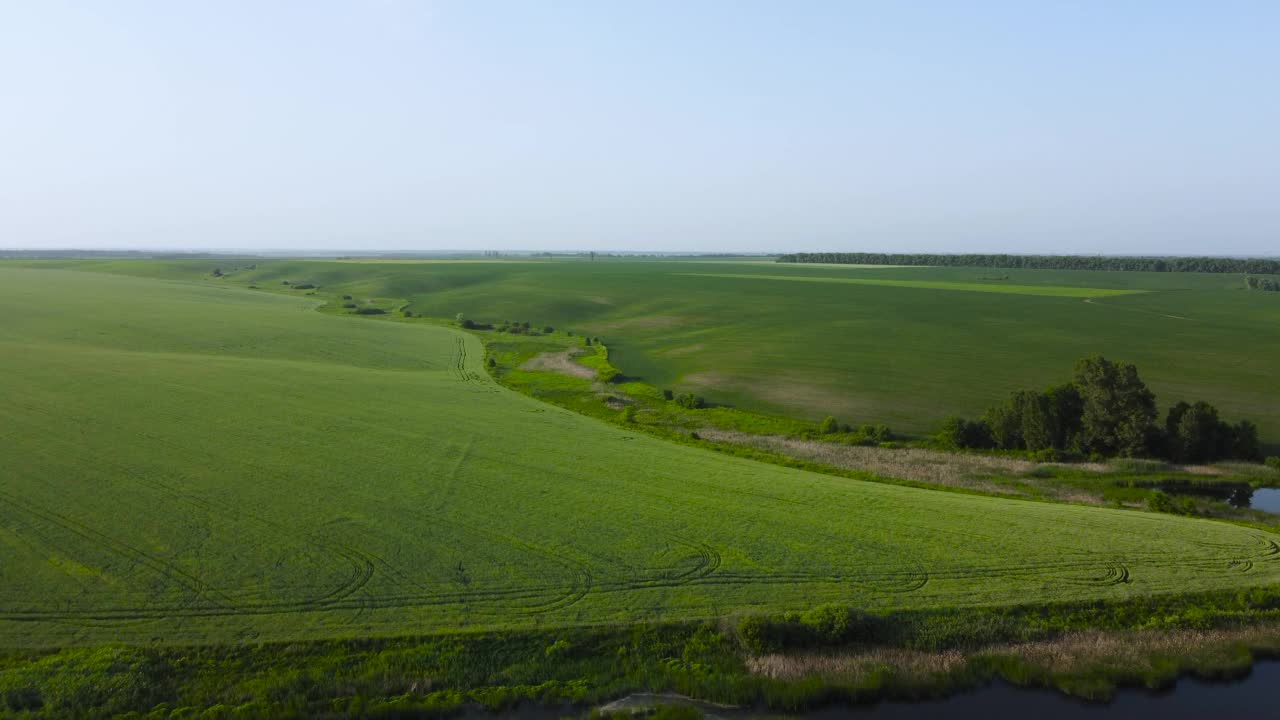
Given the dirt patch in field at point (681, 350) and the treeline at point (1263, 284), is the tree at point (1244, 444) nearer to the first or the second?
the dirt patch in field at point (681, 350)

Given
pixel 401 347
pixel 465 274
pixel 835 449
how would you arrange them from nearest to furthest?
pixel 835 449 < pixel 401 347 < pixel 465 274

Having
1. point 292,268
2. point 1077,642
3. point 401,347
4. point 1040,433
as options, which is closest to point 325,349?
point 401,347

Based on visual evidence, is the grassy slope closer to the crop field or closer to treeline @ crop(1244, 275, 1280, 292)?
treeline @ crop(1244, 275, 1280, 292)

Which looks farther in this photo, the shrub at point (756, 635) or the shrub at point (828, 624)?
the shrub at point (828, 624)

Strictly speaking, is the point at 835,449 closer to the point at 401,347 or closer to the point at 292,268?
the point at 401,347

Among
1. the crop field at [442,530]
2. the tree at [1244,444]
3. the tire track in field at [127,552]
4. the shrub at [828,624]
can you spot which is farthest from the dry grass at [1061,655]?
the tree at [1244,444]

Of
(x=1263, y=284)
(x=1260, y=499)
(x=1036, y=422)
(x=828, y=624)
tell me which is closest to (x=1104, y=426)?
(x=1036, y=422)

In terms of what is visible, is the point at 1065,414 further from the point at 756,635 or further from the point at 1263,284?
the point at 1263,284
